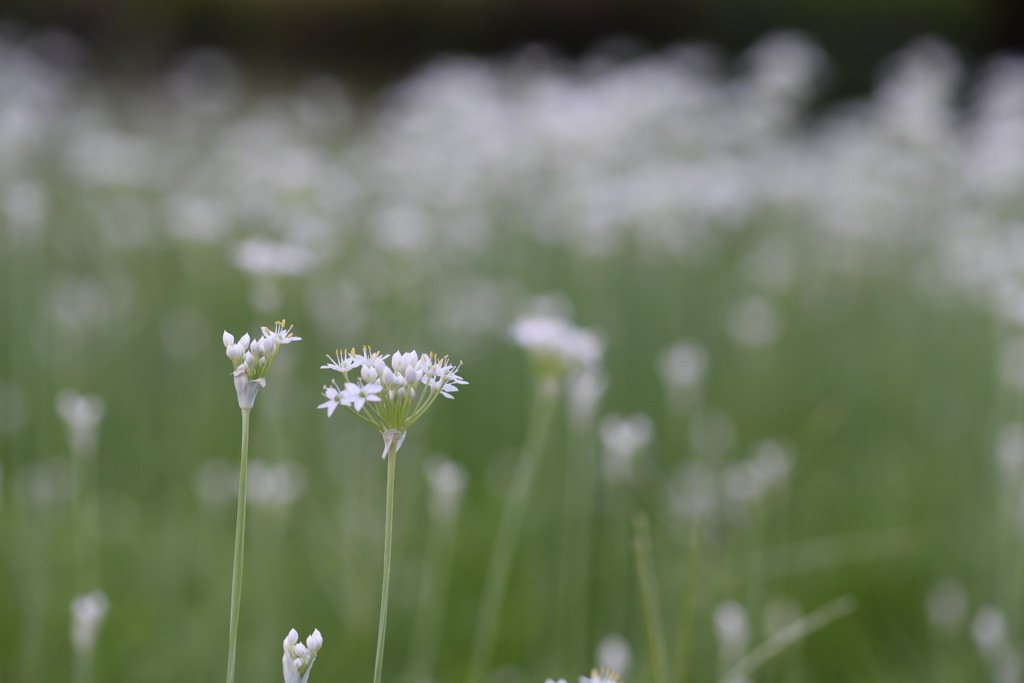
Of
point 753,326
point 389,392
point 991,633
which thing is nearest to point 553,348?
point 389,392

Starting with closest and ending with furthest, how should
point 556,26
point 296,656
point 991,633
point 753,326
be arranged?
point 296,656 → point 991,633 → point 753,326 → point 556,26

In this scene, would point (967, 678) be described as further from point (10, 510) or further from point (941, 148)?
point (941, 148)

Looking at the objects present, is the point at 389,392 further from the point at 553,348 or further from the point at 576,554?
the point at 576,554

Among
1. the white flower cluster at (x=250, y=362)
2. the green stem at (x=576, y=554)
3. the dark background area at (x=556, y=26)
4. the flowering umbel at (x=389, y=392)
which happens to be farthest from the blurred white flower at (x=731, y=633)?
the dark background area at (x=556, y=26)

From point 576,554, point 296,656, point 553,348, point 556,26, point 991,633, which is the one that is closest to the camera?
point 296,656

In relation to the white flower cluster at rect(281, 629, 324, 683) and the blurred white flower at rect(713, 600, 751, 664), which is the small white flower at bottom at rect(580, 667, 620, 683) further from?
the blurred white flower at rect(713, 600, 751, 664)

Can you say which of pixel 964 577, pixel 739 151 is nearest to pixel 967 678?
pixel 964 577
